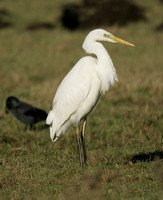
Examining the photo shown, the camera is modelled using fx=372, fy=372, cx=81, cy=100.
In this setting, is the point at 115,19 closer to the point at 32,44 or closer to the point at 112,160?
the point at 32,44

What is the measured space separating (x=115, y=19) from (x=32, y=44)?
6.20 metres

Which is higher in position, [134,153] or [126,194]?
[126,194]

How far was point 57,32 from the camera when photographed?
19.7m

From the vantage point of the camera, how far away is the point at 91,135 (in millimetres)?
7340

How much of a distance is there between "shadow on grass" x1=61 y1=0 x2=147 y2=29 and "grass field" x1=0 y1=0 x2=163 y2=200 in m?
4.06

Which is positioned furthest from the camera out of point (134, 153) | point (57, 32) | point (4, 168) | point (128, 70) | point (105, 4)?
point (105, 4)

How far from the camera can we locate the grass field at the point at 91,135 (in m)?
4.41

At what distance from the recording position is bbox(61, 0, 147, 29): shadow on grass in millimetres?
21769

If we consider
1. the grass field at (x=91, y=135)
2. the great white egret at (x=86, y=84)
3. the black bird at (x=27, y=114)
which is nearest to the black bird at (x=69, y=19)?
the grass field at (x=91, y=135)

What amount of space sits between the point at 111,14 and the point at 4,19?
22.1 ft

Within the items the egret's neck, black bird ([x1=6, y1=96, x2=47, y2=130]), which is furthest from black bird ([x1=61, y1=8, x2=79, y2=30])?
the egret's neck

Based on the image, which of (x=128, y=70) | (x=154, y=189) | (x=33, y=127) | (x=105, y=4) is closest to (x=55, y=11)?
(x=105, y=4)

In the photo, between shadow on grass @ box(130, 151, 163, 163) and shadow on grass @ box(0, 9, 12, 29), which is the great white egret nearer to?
Result: shadow on grass @ box(130, 151, 163, 163)

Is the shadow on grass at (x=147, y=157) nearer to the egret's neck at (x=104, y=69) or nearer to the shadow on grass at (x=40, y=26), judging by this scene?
the egret's neck at (x=104, y=69)
